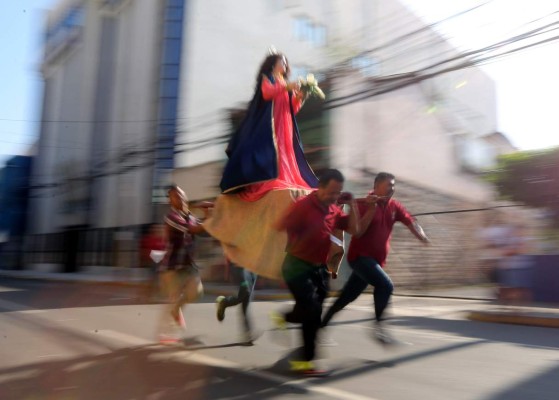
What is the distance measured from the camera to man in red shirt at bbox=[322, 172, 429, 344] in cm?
474

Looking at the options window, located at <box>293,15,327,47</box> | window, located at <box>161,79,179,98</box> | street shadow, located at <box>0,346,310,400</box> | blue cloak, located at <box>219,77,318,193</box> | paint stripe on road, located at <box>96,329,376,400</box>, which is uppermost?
window, located at <box>293,15,327,47</box>

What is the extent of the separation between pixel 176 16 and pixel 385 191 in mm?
19843

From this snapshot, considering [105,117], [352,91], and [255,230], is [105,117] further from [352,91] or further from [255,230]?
[255,230]

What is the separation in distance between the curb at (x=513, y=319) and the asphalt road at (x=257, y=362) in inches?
12.5

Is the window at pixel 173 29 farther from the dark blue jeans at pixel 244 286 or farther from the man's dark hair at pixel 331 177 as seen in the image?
the man's dark hair at pixel 331 177

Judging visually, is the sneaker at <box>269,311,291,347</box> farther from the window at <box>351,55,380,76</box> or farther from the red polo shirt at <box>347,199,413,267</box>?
the window at <box>351,55,380,76</box>

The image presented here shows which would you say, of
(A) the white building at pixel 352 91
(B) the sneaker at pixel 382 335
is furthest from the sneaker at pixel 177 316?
(A) the white building at pixel 352 91

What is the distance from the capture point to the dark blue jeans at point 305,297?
405 centimetres

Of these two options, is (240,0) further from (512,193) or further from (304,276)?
(304,276)

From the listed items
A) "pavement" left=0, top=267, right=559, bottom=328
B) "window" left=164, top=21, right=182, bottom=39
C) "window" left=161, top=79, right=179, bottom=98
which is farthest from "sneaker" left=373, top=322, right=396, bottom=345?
"window" left=164, top=21, right=182, bottom=39

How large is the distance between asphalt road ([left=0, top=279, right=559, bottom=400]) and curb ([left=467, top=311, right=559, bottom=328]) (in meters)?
0.32

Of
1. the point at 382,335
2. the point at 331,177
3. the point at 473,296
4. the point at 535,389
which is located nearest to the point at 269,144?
the point at 331,177

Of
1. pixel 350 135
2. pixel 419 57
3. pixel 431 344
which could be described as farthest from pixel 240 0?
pixel 431 344

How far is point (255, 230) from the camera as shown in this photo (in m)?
4.52
